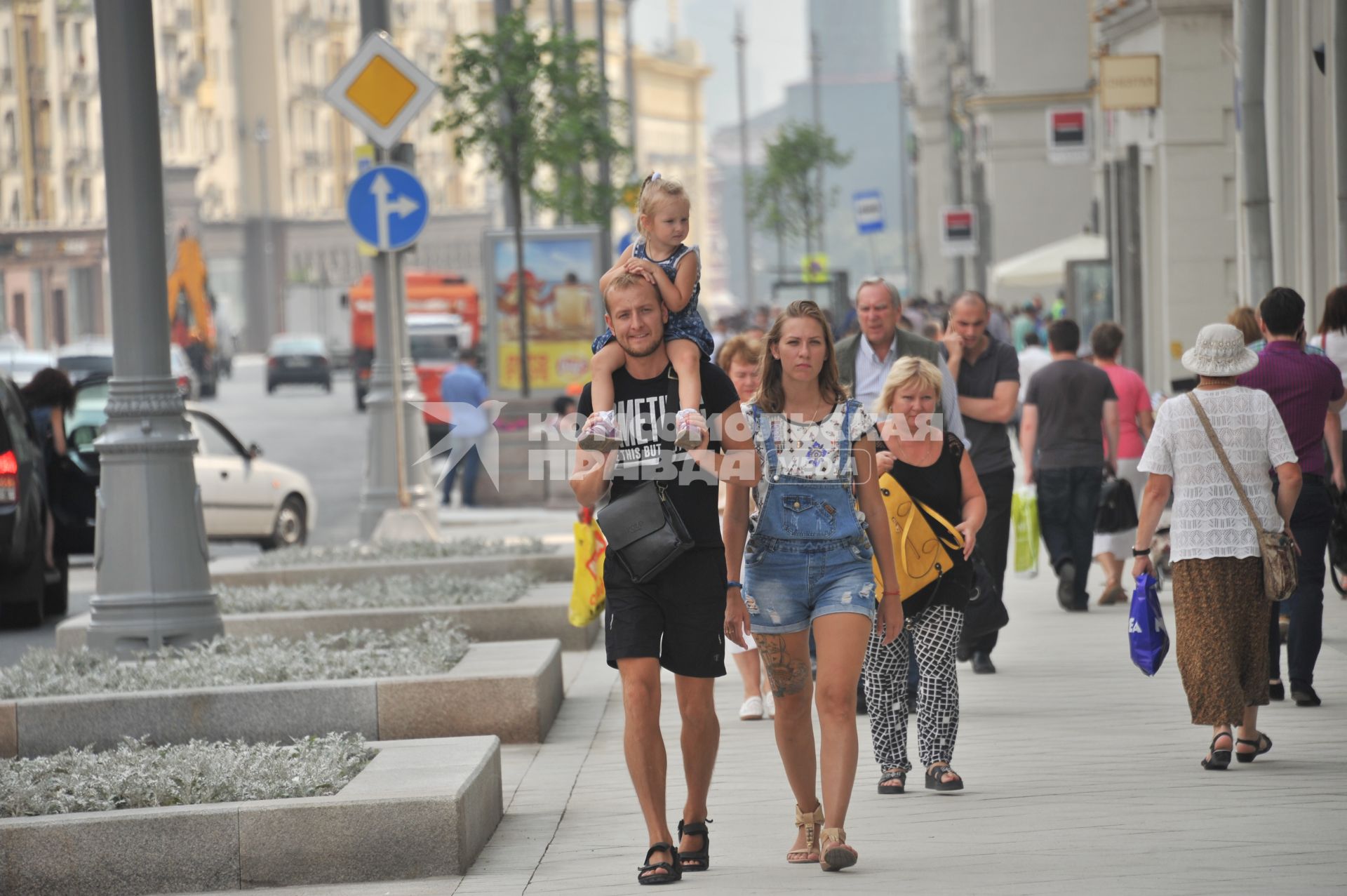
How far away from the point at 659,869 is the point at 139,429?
4503 millimetres

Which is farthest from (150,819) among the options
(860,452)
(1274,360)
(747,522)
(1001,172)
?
(1001,172)

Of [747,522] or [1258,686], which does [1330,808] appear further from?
[747,522]

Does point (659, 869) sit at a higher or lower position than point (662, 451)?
lower

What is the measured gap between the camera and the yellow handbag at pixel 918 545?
25.5ft

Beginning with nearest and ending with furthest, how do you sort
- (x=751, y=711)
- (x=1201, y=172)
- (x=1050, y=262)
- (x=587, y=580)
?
(x=751, y=711) < (x=587, y=580) < (x=1201, y=172) < (x=1050, y=262)

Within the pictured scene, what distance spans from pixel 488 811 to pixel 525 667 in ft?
6.45

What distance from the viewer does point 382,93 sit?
48.2ft

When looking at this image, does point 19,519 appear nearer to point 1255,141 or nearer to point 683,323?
point 1255,141

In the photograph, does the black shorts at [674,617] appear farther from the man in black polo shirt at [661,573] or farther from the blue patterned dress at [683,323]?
the blue patterned dress at [683,323]

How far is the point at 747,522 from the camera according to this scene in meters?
6.59

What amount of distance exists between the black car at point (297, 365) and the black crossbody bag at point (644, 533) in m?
54.6

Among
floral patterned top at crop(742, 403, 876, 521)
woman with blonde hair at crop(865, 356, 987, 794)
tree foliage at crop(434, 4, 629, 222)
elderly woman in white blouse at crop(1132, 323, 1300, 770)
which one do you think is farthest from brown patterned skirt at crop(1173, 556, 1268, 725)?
tree foliage at crop(434, 4, 629, 222)

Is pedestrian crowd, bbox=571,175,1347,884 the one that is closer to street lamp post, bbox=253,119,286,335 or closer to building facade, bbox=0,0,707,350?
building facade, bbox=0,0,707,350

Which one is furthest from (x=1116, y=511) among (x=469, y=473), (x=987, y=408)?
(x=469, y=473)
